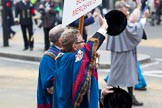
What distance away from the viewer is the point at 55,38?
16.5 feet

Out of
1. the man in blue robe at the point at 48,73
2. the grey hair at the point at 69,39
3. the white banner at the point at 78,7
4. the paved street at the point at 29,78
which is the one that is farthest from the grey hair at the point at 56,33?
the paved street at the point at 29,78

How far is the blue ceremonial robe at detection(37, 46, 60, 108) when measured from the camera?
16.0 feet

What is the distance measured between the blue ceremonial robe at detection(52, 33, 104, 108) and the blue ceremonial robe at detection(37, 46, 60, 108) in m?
0.54

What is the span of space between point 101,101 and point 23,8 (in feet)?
37.9

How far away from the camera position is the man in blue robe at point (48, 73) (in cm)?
488

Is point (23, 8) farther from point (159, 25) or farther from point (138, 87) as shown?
point (159, 25)

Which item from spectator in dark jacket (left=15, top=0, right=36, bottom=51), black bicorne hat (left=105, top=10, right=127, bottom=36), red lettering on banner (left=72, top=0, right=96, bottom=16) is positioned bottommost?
black bicorne hat (left=105, top=10, right=127, bottom=36)

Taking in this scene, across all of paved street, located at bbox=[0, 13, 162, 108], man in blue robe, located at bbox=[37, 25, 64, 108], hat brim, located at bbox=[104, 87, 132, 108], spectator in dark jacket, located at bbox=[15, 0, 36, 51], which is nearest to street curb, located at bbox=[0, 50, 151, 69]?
paved street, located at bbox=[0, 13, 162, 108]

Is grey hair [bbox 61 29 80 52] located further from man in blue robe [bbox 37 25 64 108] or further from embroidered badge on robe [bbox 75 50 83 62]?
man in blue robe [bbox 37 25 64 108]

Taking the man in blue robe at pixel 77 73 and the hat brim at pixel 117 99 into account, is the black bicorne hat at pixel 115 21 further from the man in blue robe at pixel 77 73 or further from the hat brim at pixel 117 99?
the hat brim at pixel 117 99

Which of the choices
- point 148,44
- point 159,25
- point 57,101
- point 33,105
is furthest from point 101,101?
point 159,25

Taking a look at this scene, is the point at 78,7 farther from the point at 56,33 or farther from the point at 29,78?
the point at 29,78

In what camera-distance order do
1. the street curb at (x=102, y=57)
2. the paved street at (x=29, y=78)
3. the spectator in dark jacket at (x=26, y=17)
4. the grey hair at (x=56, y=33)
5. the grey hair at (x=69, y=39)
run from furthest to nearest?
the spectator in dark jacket at (x=26, y=17) → the street curb at (x=102, y=57) → the paved street at (x=29, y=78) → the grey hair at (x=56, y=33) → the grey hair at (x=69, y=39)

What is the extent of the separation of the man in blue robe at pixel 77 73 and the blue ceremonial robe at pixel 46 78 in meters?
0.46
